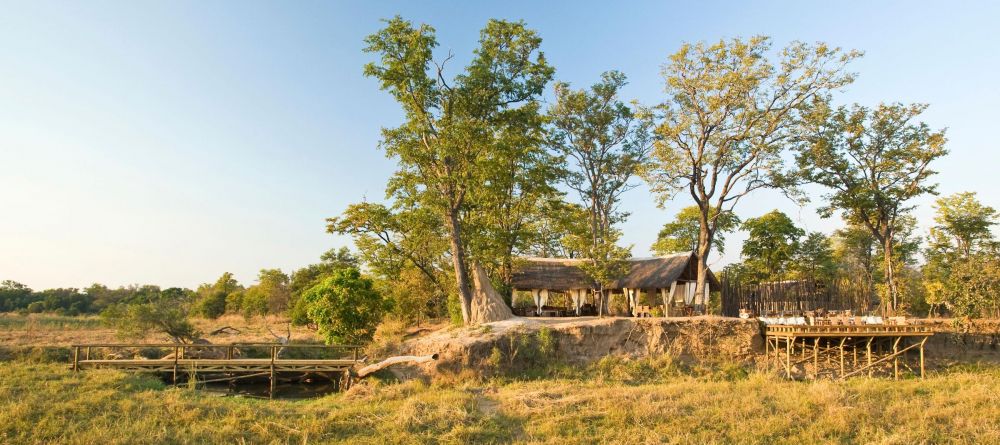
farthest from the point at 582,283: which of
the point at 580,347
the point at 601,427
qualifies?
the point at 601,427

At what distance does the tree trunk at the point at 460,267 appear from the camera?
22.2 meters

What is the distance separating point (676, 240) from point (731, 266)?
4035 mm

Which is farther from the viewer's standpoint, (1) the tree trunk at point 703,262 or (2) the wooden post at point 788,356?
(1) the tree trunk at point 703,262

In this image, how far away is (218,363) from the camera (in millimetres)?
18016

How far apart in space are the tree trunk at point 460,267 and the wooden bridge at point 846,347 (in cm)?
1108

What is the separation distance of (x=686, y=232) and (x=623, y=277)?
1574 cm

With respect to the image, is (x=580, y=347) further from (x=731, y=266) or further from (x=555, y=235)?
(x=731, y=266)

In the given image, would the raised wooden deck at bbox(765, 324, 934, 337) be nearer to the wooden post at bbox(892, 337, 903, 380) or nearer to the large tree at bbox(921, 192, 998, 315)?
the wooden post at bbox(892, 337, 903, 380)

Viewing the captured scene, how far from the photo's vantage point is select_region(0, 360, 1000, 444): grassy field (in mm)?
11531

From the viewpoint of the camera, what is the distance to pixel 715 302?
3559 cm

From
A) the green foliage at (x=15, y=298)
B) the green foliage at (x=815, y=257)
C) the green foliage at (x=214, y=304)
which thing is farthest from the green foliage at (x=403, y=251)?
the green foliage at (x=15, y=298)

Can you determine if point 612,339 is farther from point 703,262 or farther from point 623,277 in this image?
point 703,262

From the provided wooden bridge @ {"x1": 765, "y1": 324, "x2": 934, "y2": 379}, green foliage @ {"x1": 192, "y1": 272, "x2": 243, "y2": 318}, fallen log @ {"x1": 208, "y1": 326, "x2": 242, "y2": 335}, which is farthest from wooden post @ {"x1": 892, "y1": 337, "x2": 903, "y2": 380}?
green foliage @ {"x1": 192, "y1": 272, "x2": 243, "y2": 318}

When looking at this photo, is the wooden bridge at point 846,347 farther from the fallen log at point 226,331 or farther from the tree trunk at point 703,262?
the fallen log at point 226,331
